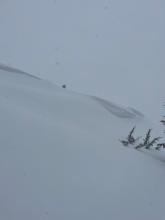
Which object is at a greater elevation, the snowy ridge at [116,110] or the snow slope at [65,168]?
the snow slope at [65,168]

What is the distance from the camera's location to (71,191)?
0.75 metres

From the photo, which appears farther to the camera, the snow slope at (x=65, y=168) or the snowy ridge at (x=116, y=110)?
the snowy ridge at (x=116, y=110)

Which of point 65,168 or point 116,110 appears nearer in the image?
point 65,168

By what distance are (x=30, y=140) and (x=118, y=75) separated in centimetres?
164

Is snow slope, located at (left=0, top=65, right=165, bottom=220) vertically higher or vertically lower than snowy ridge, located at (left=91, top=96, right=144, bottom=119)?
higher

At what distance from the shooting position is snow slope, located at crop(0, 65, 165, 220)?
2.28 ft

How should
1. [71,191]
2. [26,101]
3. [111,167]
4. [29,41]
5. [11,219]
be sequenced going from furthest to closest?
1. [29,41]
2. [26,101]
3. [111,167]
4. [71,191]
5. [11,219]

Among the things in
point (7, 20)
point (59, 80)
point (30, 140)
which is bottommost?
point (59, 80)

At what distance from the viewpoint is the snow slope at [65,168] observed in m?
0.70

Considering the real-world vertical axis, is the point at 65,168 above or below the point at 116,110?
above

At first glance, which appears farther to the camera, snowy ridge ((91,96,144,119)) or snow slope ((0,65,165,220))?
snowy ridge ((91,96,144,119))

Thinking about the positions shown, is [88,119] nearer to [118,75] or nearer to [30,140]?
[30,140]

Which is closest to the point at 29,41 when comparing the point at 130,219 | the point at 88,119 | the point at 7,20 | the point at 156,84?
the point at 7,20

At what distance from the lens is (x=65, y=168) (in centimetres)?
81
